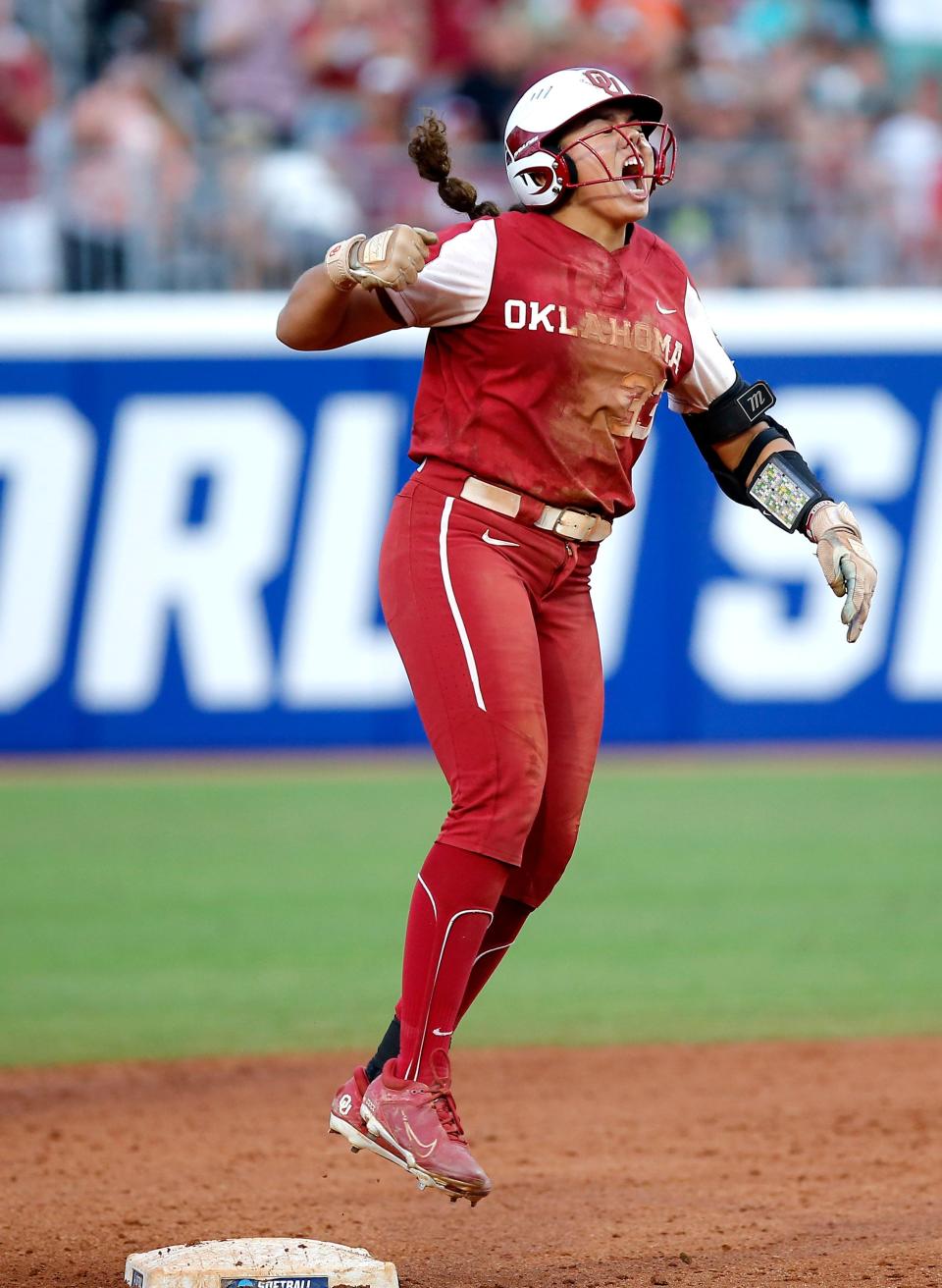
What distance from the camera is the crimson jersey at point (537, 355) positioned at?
169 inches

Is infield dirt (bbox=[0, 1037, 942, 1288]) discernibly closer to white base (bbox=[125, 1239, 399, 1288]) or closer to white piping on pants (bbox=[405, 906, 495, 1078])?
white base (bbox=[125, 1239, 399, 1288])

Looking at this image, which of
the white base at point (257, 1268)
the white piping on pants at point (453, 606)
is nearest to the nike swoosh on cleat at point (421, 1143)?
the white base at point (257, 1268)

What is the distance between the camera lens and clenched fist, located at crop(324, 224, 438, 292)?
161 inches

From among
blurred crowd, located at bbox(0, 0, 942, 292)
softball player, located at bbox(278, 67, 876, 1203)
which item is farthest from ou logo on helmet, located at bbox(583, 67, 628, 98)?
blurred crowd, located at bbox(0, 0, 942, 292)

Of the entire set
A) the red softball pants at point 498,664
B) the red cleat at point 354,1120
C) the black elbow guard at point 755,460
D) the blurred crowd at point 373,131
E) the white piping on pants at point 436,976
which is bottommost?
the red cleat at point 354,1120

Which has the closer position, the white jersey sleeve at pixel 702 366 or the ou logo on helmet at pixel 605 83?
the ou logo on helmet at pixel 605 83

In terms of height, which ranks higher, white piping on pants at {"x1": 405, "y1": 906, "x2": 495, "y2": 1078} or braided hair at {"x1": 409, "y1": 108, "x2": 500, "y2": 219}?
braided hair at {"x1": 409, "y1": 108, "x2": 500, "y2": 219}

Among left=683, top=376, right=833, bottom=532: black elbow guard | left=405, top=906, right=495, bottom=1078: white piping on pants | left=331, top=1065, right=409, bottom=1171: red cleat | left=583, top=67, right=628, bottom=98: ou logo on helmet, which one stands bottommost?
left=331, top=1065, right=409, bottom=1171: red cleat

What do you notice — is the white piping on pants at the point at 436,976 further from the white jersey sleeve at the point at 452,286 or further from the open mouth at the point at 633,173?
the open mouth at the point at 633,173

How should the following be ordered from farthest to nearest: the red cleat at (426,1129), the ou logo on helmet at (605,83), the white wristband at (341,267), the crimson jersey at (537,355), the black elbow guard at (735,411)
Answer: the black elbow guard at (735,411) < the ou logo on helmet at (605,83) < the crimson jersey at (537,355) < the white wristband at (341,267) < the red cleat at (426,1129)

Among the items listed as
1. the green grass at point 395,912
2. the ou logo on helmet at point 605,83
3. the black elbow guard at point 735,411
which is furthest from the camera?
the green grass at point 395,912

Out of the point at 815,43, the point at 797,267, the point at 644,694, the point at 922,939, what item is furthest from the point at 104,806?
the point at 815,43

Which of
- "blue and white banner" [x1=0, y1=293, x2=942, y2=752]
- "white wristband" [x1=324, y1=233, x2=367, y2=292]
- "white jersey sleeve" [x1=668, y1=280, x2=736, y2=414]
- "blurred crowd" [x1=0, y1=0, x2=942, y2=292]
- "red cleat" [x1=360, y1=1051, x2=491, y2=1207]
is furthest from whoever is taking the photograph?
"blurred crowd" [x1=0, y1=0, x2=942, y2=292]

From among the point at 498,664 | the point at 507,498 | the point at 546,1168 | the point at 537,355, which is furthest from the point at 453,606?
→ the point at 546,1168
